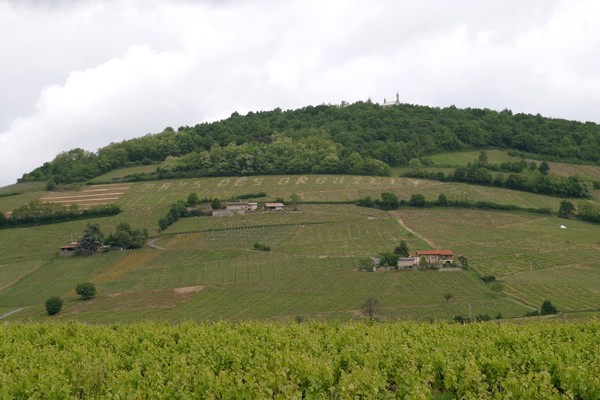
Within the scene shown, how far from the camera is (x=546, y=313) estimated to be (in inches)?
2510

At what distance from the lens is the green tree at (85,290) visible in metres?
77.8

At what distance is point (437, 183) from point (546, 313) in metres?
64.4

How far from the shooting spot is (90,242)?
99438 mm

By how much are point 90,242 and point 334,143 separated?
225 ft

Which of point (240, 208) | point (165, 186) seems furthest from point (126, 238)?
point (165, 186)

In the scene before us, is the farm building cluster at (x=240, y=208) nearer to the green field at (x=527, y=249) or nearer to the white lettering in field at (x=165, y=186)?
the white lettering in field at (x=165, y=186)

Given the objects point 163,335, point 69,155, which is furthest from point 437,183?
point 163,335

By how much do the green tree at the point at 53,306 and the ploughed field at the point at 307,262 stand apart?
1146 millimetres

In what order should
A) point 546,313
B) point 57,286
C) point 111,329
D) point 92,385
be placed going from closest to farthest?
point 92,385 < point 111,329 < point 546,313 < point 57,286

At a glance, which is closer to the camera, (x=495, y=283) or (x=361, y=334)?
(x=361, y=334)

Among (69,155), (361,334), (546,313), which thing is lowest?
(546,313)

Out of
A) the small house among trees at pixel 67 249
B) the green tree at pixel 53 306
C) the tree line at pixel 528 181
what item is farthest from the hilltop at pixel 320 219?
the small house among trees at pixel 67 249

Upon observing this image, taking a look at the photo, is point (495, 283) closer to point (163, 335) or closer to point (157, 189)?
point (163, 335)

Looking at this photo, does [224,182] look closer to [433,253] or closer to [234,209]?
[234,209]
